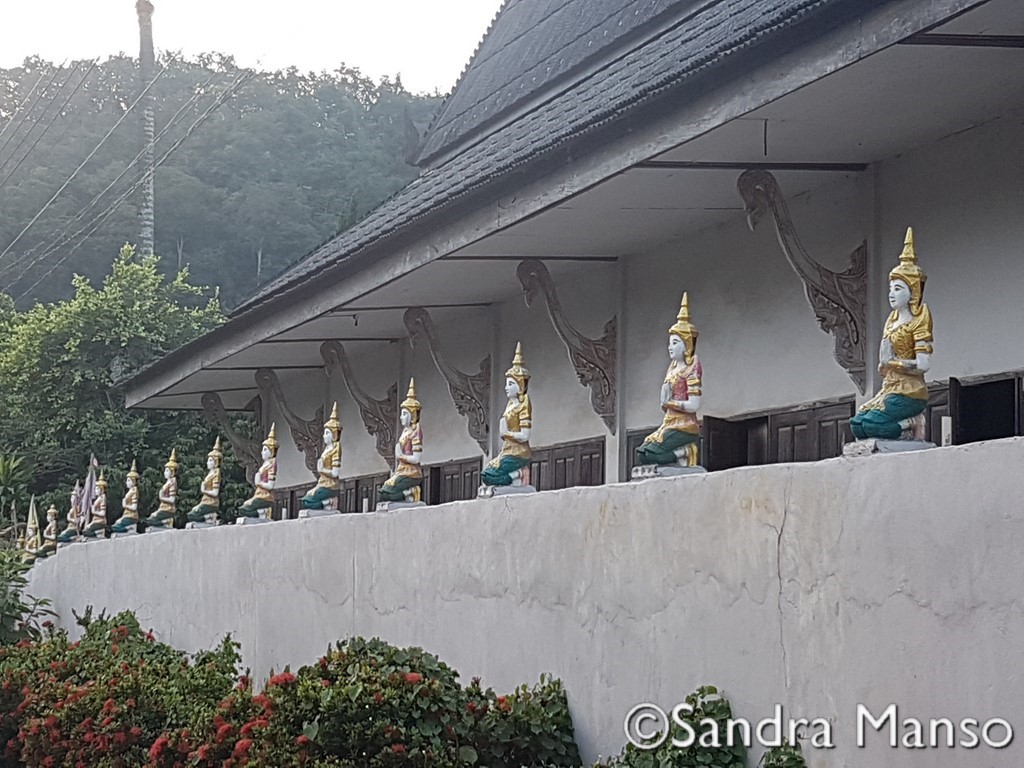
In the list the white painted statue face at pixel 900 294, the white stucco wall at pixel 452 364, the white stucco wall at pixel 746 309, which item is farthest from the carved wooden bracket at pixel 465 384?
the white painted statue face at pixel 900 294

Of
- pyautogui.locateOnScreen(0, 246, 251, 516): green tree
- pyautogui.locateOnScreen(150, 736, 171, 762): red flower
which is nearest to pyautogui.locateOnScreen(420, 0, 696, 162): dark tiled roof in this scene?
pyautogui.locateOnScreen(150, 736, 171, 762): red flower

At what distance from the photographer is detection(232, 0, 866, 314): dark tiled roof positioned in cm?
840

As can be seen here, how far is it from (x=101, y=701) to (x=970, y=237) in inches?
230

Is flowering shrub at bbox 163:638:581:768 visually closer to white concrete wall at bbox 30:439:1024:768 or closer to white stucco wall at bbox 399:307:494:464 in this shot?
white concrete wall at bbox 30:439:1024:768

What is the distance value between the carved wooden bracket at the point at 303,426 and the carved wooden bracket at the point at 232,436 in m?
1.61

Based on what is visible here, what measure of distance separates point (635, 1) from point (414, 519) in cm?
748

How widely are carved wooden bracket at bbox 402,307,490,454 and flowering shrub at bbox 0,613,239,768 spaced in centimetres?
350

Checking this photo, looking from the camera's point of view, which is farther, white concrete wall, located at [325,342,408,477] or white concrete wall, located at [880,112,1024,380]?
white concrete wall, located at [325,342,408,477]

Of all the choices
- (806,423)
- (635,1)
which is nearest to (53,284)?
(635,1)

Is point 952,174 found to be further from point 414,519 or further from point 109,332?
point 109,332

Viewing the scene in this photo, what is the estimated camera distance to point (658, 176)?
33.6 feet

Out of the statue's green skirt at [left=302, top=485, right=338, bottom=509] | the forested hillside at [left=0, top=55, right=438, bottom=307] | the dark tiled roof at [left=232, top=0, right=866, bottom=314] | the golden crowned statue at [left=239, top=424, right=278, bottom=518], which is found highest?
the forested hillside at [left=0, top=55, right=438, bottom=307]

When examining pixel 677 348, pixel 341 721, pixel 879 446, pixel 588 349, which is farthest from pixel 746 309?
pixel 879 446

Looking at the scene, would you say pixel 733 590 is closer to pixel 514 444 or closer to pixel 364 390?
pixel 514 444
